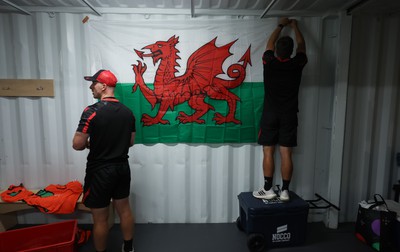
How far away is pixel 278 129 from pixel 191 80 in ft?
3.72

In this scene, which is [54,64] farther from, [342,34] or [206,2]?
[342,34]

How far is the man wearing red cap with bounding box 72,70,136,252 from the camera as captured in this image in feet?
6.70

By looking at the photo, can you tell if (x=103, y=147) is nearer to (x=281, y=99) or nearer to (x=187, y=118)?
(x=187, y=118)

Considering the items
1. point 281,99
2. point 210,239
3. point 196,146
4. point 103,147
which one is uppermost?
point 281,99

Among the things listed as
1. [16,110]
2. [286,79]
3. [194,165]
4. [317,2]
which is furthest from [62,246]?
[317,2]

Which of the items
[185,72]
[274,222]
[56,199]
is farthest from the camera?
[185,72]

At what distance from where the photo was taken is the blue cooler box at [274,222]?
2455 mm

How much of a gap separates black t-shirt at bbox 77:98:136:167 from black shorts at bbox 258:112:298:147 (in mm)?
1446

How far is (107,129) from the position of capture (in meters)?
2.06

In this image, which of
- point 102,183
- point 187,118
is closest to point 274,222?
point 187,118

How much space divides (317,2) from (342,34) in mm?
480

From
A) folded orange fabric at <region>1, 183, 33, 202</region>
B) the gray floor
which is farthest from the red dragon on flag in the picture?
folded orange fabric at <region>1, 183, 33, 202</region>

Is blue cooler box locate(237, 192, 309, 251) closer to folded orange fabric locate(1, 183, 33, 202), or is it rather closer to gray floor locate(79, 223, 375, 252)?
gray floor locate(79, 223, 375, 252)

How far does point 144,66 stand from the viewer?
2.77m
